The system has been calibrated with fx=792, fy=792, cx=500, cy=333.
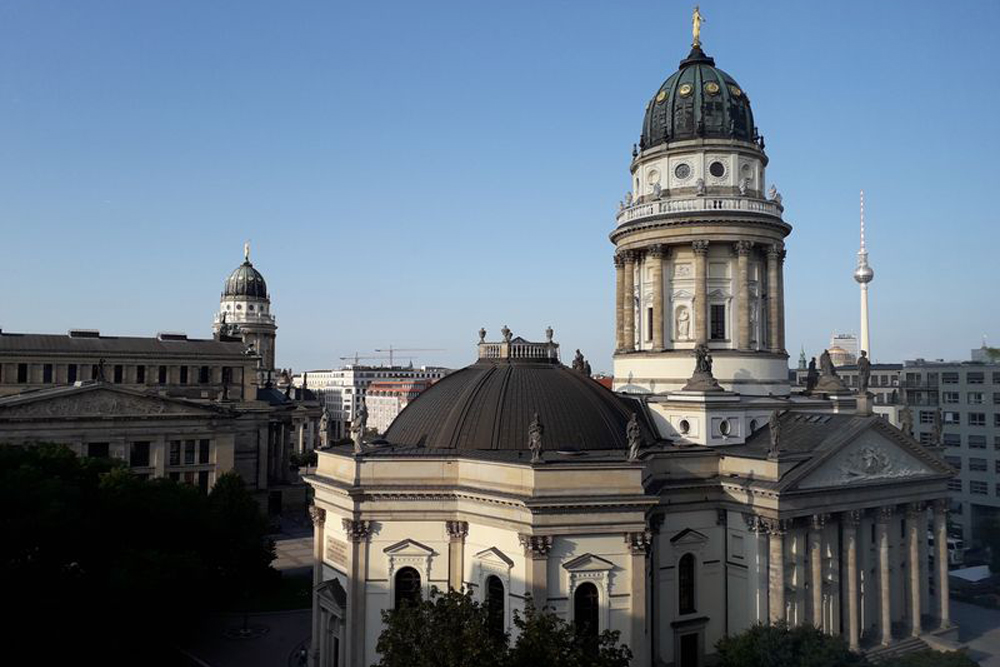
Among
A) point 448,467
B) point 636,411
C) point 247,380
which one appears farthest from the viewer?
point 247,380

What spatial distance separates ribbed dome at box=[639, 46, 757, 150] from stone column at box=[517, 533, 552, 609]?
2826cm

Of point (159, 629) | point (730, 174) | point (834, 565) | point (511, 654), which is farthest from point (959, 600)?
point (159, 629)

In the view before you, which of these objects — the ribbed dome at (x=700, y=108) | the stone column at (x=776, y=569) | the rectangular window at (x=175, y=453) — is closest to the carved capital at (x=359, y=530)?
the stone column at (x=776, y=569)

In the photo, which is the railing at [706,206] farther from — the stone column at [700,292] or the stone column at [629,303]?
the stone column at [629,303]

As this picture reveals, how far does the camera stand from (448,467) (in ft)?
121

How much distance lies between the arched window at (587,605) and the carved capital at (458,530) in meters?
5.68

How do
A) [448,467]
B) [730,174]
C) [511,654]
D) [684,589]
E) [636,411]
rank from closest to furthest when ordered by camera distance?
[511,654] → [448,467] → [684,589] → [636,411] → [730,174]

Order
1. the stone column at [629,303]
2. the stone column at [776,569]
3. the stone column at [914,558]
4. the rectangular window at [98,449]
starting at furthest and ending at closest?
1. the rectangular window at [98,449]
2. the stone column at [629,303]
3. the stone column at [914,558]
4. the stone column at [776,569]

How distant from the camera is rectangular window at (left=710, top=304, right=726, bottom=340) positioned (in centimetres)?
4866

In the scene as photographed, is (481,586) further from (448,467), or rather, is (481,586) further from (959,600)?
(959,600)

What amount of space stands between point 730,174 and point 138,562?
40.2 metres

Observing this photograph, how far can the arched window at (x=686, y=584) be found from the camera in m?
39.3

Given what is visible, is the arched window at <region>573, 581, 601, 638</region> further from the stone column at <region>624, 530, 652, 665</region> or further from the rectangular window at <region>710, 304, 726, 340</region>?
the rectangular window at <region>710, 304, 726, 340</region>

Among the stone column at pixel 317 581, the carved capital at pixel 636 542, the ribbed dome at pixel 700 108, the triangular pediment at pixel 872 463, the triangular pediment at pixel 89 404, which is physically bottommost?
the stone column at pixel 317 581
